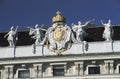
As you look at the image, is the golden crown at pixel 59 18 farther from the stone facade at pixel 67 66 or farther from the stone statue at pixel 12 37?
the stone statue at pixel 12 37

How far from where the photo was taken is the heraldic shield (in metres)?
52.5

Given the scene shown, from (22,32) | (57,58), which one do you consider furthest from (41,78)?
(22,32)

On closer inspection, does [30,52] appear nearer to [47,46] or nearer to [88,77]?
[47,46]

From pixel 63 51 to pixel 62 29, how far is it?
6.16 ft

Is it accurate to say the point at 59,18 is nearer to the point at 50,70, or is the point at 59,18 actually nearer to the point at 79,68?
the point at 50,70

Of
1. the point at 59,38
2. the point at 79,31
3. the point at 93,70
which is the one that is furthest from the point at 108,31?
the point at 59,38

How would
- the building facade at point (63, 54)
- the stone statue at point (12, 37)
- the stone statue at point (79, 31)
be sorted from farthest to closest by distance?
the stone statue at point (12, 37), the stone statue at point (79, 31), the building facade at point (63, 54)

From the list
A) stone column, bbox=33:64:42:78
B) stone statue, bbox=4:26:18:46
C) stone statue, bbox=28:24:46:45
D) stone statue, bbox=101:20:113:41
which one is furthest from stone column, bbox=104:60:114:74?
stone statue, bbox=4:26:18:46

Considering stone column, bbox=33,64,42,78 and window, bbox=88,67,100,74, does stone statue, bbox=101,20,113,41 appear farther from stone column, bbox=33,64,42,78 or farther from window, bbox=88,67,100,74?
stone column, bbox=33,64,42,78

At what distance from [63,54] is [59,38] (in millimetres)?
1488

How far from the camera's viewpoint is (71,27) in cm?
5322

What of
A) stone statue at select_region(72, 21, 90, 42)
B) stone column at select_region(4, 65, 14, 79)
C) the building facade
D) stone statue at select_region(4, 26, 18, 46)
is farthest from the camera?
stone statue at select_region(4, 26, 18, 46)

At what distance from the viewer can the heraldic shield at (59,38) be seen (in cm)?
5247

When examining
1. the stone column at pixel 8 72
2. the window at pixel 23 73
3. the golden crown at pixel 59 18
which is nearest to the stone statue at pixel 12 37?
the stone column at pixel 8 72
